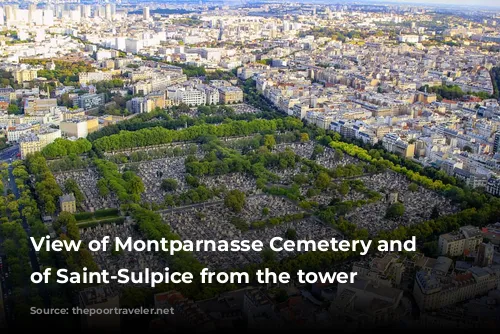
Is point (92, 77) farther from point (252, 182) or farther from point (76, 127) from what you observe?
point (252, 182)

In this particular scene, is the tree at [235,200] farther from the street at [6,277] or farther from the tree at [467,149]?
the tree at [467,149]

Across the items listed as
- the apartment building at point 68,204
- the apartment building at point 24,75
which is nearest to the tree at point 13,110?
the apartment building at point 24,75

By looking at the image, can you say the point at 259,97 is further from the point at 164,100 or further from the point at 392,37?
the point at 392,37

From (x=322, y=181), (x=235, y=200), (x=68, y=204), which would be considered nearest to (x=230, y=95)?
(x=322, y=181)

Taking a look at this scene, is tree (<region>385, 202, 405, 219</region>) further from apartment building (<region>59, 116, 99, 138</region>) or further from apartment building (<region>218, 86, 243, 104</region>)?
apartment building (<region>218, 86, 243, 104</region>)

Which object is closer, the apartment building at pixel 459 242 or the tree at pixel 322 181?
the apartment building at pixel 459 242

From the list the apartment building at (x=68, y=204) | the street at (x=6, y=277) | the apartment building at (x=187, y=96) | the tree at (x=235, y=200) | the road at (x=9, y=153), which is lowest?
the road at (x=9, y=153)

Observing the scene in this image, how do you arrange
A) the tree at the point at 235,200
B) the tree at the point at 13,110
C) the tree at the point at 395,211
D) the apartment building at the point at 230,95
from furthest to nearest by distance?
the apartment building at the point at 230,95 < the tree at the point at 13,110 < the tree at the point at 235,200 < the tree at the point at 395,211

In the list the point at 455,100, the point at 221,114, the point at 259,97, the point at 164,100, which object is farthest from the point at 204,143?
the point at 455,100
